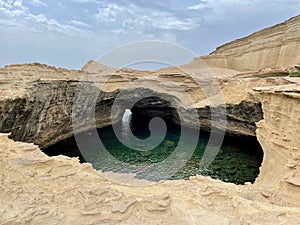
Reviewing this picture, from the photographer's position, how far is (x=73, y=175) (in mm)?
5344

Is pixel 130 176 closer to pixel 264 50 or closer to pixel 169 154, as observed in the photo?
pixel 169 154

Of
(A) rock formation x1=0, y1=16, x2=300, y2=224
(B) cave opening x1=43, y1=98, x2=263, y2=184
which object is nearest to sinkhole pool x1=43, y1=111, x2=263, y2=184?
(B) cave opening x1=43, y1=98, x2=263, y2=184

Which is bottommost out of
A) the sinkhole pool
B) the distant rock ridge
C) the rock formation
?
the sinkhole pool

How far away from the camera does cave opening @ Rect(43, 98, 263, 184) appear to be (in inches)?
493

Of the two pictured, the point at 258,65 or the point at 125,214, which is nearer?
the point at 125,214

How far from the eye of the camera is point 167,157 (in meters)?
15.0

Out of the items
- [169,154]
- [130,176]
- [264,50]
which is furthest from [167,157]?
[264,50]

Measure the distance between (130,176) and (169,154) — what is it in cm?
865

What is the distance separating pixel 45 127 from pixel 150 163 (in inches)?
294

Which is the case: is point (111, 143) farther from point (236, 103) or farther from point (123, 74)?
point (236, 103)

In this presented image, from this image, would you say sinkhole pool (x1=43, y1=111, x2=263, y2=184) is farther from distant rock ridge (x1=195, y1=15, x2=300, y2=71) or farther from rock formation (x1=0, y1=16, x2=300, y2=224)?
distant rock ridge (x1=195, y1=15, x2=300, y2=71)

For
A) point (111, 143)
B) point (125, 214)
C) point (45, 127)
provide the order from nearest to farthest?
point (125, 214), point (45, 127), point (111, 143)

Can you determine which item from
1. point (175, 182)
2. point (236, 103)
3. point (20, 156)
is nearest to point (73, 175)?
point (20, 156)

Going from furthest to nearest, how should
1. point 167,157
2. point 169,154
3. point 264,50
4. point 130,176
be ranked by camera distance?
1. point 264,50
2. point 169,154
3. point 167,157
4. point 130,176
